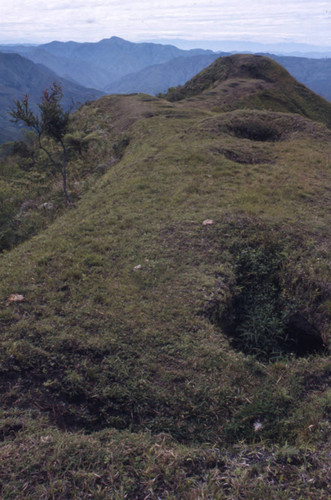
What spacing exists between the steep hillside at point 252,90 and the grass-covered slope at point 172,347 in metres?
24.9

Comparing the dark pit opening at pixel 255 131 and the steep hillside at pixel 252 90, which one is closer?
the dark pit opening at pixel 255 131

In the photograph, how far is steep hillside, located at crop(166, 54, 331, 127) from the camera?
3372 centimetres

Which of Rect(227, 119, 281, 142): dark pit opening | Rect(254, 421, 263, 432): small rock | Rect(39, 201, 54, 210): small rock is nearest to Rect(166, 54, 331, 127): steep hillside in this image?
Rect(227, 119, 281, 142): dark pit opening

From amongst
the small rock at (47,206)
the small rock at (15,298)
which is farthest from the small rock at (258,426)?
the small rock at (47,206)

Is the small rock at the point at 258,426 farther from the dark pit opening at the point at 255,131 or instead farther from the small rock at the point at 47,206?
the dark pit opening at the point at 255,131

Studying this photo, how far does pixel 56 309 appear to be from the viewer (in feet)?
21.7

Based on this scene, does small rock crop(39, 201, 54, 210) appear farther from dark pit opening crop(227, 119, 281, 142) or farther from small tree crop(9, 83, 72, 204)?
dark pit opening crop(227, 119, 281, 142)

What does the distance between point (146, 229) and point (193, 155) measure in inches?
275

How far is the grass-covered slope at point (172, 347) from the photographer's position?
389 cm

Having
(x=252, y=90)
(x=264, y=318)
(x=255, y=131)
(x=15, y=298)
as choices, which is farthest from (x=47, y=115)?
(x=252, y=90)

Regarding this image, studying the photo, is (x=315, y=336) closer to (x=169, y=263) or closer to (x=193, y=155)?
(x=169, y=263)

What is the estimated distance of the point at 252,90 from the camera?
120 ft

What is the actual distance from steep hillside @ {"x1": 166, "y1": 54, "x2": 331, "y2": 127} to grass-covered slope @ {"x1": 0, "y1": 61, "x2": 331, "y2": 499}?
24.9 m

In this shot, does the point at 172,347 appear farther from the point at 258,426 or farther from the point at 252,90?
the point at 252,90
